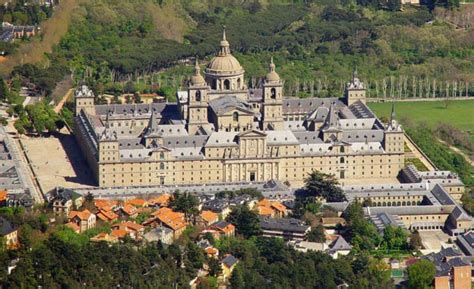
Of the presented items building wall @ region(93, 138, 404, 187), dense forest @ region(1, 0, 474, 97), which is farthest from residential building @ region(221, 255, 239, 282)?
dense forest @ region(1, 0, 474, 97)

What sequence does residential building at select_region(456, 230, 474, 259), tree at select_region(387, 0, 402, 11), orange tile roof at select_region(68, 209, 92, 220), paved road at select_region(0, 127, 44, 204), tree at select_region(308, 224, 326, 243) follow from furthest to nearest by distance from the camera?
1. tree at select_region(387, 0, 402, 11)
2. paved road at select_region(0, 127, 44, 204)
3. orange tile roof at select_region(68, 209, 92, 220)
4. tree at select_region(308, 224, 326, 243)
5. residential building at select_region(456, 230, 474, 259)

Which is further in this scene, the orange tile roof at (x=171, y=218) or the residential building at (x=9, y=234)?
the orange tile roof at (x=171, y=218)

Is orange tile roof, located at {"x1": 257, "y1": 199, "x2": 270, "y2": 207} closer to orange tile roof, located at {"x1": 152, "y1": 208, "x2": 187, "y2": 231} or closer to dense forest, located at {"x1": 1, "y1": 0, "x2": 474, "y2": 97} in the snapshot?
orange tile roof, located at {"x1": 152, "y1": 208, "x2": 187, "y2": 231}

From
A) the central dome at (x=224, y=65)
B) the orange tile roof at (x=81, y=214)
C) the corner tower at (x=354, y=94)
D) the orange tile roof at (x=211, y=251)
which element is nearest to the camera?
the orange tile roof at (x=211, y=251)

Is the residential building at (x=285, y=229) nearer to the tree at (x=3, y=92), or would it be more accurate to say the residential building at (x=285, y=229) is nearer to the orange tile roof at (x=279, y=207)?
the orange tile roof at (x=279, y=207)

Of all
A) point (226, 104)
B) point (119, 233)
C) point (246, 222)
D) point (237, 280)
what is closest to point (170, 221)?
point (119, 233)

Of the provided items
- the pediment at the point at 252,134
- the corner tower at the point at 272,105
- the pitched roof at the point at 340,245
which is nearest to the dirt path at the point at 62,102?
the corner tower at the point at 272,105
